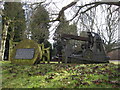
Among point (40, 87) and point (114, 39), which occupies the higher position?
point (114, 39)

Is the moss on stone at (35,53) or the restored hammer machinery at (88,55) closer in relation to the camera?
the moss on stone at (35,53)

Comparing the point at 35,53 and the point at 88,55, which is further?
the point at 88,55

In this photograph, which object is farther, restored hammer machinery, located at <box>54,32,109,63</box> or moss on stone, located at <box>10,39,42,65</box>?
restored hammer machinery, located at <box>54,32,109,63</box>

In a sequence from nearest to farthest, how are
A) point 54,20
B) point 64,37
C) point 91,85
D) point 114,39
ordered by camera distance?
1. point 91,85
2. point 54,20
3. point 64,37
4. point 114,39

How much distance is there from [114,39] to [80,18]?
29.4 feet

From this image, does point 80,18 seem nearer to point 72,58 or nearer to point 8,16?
point 72,58

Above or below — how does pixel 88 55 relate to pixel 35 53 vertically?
below

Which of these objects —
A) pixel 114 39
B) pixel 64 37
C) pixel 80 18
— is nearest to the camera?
pixel 80 18

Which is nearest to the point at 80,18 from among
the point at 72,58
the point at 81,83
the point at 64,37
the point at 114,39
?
the point at 64,37

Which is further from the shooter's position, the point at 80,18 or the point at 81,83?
the point at 80,18

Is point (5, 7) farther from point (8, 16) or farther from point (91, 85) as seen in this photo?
point (91, 85)

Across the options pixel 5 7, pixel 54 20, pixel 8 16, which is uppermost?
pixel 5 7

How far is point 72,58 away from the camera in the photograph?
10633 mm

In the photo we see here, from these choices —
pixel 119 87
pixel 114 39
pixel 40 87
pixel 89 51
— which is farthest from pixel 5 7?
pixel 119 87
